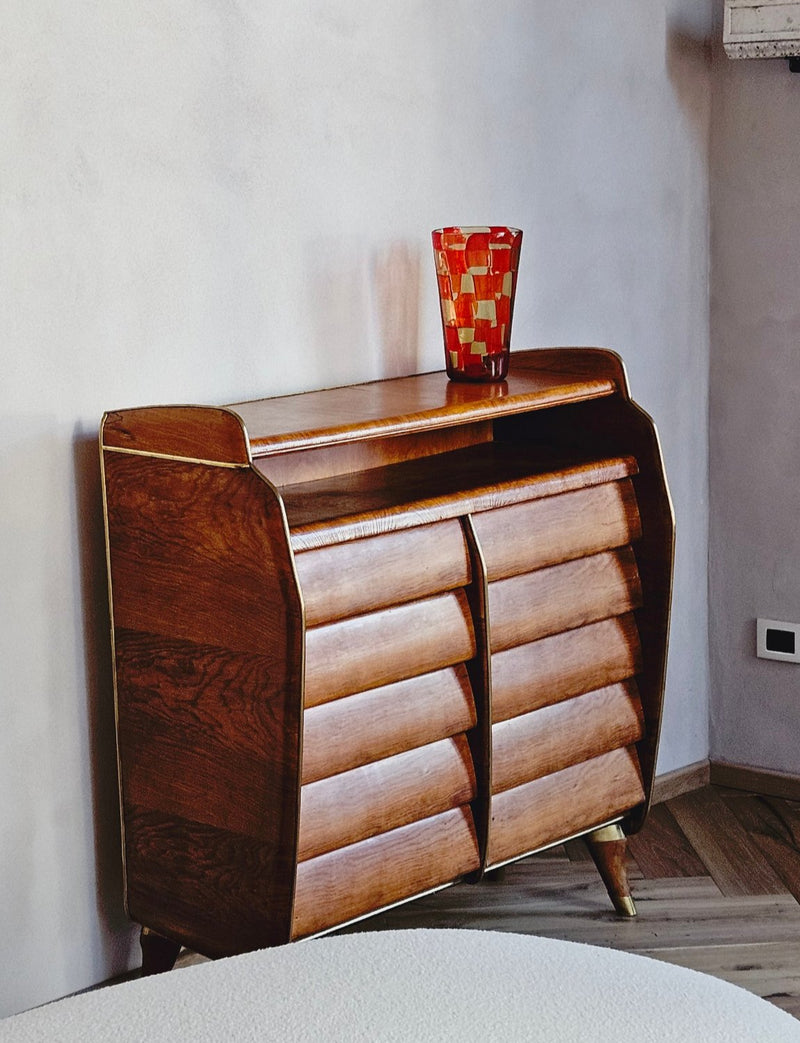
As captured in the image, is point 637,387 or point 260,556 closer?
point 260,556

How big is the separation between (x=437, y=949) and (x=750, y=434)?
2.03 metres

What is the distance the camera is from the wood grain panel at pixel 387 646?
192cm

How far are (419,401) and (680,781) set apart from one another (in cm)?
136

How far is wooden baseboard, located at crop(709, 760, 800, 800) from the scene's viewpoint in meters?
3.06

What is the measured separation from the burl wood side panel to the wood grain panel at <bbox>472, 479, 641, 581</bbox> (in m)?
0.43

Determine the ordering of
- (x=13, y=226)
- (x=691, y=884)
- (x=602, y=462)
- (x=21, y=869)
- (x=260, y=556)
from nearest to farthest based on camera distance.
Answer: (x=260, y=556), (x=13, y=226), (x=21, y=869), (x=602, y=462), (x=691, y=884)

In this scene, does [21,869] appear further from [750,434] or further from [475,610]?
[750,434]

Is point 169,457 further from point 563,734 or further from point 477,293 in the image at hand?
point 563,734

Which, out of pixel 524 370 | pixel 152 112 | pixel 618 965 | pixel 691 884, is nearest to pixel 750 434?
pixel 524 370

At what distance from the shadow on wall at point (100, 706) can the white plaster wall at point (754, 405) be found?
152 centimetres

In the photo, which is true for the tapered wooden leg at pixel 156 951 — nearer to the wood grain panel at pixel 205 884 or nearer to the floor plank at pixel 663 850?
the wood grain panel at pixel 205 884

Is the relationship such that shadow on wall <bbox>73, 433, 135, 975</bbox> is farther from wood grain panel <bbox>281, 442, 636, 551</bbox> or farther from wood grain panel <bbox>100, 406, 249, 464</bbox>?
wood grain panel <bbox>281, 442, 636, 551</bbox>

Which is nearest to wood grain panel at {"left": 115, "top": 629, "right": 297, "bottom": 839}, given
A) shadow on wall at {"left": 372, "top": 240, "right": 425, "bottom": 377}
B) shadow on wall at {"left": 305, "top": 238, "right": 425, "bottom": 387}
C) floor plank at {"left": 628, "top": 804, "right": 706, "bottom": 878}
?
shadow on wall at {"left": 305, "top": 238, "right": 425, "bottom": 387}

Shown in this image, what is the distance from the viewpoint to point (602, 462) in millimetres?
2340
